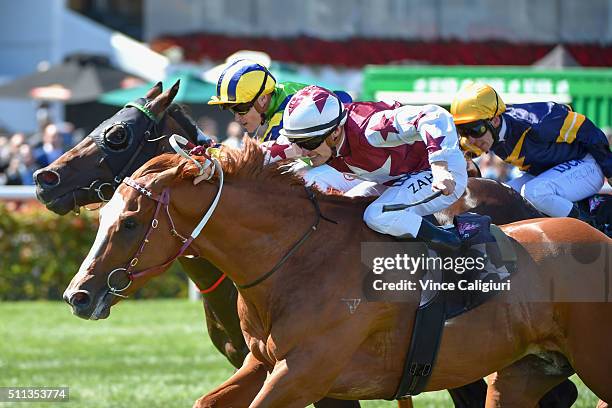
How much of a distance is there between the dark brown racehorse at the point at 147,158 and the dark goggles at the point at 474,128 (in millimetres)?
309

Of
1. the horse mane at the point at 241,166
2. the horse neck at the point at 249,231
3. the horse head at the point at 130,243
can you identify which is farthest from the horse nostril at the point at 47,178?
the horse neck at the point at 249,231

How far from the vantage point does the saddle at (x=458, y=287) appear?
5.13 meters

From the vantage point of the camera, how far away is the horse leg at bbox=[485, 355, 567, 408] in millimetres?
5742

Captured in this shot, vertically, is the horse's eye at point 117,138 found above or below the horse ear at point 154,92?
below

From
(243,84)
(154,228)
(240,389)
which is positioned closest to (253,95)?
(243,84)

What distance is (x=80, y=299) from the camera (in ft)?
15.5

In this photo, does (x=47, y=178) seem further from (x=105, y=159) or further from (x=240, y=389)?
(x=240, y=389)

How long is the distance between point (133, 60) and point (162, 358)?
1214cm

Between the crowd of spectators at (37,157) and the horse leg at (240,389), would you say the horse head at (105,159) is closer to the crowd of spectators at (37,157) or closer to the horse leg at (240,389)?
the horse leg at (240,389)

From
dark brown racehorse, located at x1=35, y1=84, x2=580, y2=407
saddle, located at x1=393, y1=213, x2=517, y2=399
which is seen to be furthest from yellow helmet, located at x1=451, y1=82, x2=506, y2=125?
saddle, located at x1=393, y1=213, x2=517, y2=399

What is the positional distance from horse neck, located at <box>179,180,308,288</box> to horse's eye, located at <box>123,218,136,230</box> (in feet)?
0.98

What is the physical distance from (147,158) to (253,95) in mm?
795

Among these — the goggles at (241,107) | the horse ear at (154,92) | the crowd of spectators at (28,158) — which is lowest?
the crowd of spectators at (28,158)

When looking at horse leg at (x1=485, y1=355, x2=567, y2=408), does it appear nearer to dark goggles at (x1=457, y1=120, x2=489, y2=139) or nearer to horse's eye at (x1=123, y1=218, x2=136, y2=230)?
dark goggles at (x1=457, y1=120, x2=489, y2=139)
